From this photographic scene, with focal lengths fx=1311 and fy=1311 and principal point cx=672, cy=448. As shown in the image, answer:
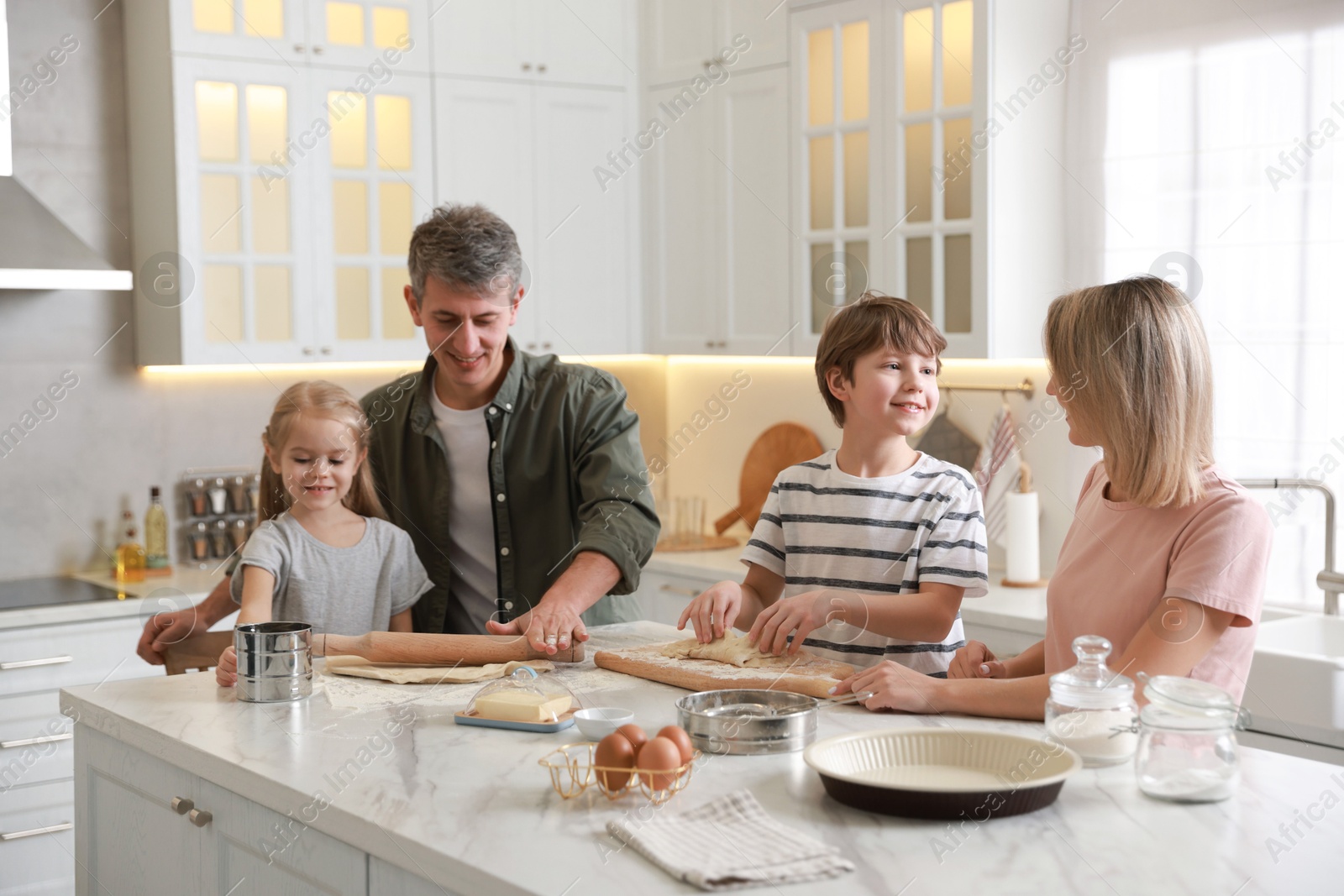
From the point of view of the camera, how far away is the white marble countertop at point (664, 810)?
1.05 metres

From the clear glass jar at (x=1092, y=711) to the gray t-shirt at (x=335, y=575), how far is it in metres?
1.11

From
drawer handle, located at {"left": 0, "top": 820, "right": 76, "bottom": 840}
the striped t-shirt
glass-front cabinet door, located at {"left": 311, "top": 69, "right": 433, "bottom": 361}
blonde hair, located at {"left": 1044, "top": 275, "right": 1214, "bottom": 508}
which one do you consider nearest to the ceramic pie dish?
blonde hair, located at {"left": 1044, "top": 275, "right": 1214, "bottom": 508}

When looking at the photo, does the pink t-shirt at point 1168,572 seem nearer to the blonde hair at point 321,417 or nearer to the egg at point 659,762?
the egg at point 659,762

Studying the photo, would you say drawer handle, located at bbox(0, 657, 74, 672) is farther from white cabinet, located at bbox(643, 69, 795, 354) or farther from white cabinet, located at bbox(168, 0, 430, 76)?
white cabinet, located at bbox(643, 69, 795, 354)

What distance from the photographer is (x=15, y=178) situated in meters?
3.50

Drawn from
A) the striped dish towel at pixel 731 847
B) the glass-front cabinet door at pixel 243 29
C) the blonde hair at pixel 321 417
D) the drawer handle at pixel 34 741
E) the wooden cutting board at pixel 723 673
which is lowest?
the drawer handle at pixel 34 741

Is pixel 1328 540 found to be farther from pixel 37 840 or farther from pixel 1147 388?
pixel 37 840

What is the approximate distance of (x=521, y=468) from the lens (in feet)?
7.38

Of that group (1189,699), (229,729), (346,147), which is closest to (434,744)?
(229,729)

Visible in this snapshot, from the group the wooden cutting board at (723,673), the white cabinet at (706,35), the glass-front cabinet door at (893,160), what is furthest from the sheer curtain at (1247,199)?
the wooden cutting board at (723,673)

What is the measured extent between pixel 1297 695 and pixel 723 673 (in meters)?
1.27

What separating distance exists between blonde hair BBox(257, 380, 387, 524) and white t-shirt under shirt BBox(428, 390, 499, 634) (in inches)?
5.8

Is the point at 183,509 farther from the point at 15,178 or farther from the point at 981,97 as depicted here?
the point at 981,97

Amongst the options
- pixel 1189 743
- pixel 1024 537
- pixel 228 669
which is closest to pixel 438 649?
pixel 228 669
